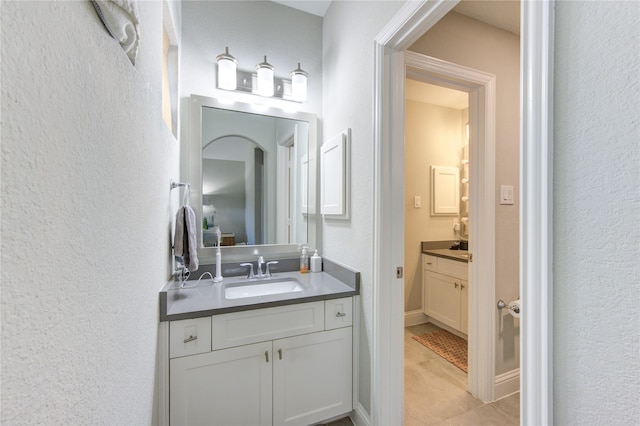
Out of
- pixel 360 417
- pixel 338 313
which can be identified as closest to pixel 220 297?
pixel 338 313

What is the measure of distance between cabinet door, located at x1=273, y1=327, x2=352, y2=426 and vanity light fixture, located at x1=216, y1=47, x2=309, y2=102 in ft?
A: 5.25

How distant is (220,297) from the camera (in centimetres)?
135

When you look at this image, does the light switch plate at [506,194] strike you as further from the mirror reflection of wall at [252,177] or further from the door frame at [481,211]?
the mirror reflection of wall at [252,177]

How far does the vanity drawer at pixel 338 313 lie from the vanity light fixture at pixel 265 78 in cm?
145

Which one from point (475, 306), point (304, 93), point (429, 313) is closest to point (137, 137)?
point (304, 93)

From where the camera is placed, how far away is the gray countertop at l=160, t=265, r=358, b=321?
1.16 metres

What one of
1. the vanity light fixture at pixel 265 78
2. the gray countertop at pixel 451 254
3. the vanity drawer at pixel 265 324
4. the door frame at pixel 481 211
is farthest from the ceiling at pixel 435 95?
the vanity drawer at pixel 265 324

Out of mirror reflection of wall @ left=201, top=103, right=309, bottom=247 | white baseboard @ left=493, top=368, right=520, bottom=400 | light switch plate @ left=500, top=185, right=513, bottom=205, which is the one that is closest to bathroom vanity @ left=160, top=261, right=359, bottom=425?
mirror reflection of wall @ left=201, top=103, right=309, bottom=247

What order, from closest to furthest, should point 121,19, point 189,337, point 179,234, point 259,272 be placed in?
point 121,19 < point 189,337 < point 179,234 < point 259,272

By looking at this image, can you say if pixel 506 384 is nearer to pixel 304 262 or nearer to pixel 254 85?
pixel 304 262

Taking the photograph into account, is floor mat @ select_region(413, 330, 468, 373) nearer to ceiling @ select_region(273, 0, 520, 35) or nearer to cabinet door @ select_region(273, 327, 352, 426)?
cabinet door @ select_region(273, 327, 352, 426)

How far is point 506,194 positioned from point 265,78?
182 cm

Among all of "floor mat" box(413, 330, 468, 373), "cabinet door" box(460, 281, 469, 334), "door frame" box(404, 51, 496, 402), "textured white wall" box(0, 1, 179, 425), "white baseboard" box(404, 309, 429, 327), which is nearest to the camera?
"textured white wall" box(0, 1, 179, 425)

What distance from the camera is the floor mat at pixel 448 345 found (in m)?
2.18
